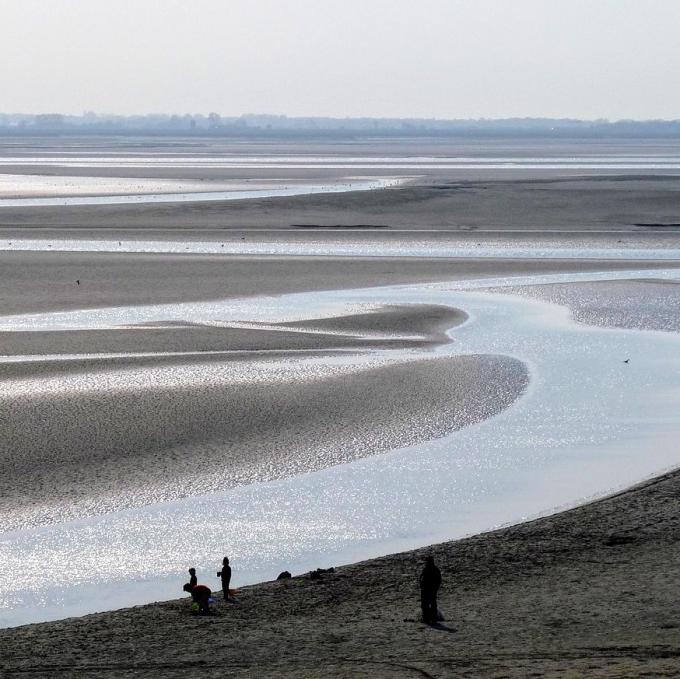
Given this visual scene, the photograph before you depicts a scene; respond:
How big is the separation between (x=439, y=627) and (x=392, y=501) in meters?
6.33

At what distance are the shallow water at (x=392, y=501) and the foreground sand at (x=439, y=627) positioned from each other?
46.9 inches

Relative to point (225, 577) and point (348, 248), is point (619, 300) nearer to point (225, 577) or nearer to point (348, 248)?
point (348, 248)

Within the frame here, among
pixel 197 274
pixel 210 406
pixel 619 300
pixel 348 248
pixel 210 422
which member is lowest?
pixel 210 422

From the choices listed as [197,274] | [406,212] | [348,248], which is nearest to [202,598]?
[197,274]

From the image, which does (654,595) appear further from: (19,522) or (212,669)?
(19,522)

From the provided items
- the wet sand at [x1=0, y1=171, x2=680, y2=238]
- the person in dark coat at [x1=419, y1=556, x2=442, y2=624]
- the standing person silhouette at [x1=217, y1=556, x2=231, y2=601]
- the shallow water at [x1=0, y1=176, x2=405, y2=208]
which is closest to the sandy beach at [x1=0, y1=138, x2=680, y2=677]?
the person in dark coat at [x1=419, y1=556, x2=442, y2=624]

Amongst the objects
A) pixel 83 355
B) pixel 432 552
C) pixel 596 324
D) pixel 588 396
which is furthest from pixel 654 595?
pixel 596 324

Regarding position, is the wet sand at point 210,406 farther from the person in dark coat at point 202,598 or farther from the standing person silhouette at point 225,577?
the person in dark coat at point 202,598

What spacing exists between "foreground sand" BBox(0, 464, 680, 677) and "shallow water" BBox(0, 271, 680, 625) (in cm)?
119

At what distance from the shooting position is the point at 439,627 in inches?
555

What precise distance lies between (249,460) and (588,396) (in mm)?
8887

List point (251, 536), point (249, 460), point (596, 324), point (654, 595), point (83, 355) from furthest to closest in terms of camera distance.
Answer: point (596, 324) < point (83, 355) < point (249, 460) < point (251, 536) < point (654, 595)

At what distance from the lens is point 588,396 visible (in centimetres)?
2789

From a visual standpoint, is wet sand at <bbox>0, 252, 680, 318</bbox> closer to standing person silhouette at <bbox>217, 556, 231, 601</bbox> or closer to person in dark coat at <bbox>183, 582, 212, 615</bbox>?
standing person silhouette at <bbox>217, 556, 231, 601</bbox>
